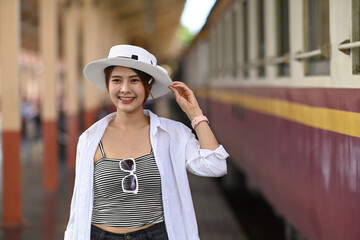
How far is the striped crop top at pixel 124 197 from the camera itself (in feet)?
7.93

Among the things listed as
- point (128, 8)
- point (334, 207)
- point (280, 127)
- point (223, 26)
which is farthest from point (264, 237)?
point (128, 8)

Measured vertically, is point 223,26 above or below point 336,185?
above

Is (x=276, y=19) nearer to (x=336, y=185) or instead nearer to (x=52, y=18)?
(x=336, y=185)

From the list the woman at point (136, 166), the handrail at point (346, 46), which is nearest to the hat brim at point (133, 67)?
the woman at point (136, 166)

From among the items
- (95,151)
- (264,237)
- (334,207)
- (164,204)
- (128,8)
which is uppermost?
(128,8)

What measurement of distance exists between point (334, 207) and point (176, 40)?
3754 cm

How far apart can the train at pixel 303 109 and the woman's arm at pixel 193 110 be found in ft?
2.29

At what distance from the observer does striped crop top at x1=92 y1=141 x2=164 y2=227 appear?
7.93 ft

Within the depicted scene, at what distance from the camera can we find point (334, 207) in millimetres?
3238

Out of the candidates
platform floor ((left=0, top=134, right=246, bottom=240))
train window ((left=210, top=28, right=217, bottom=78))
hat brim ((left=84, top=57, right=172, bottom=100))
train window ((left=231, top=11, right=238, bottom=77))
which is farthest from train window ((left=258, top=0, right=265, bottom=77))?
train window ((left=210, top=28, right=217, bottom=78))

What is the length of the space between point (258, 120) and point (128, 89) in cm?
367

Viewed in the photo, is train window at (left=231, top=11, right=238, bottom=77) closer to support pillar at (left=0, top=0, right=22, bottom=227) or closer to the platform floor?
the platform floor

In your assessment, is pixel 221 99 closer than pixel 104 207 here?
No

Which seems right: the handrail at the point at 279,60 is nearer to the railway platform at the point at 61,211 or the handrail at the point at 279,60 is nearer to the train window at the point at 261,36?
the train window at the point at 261,36
